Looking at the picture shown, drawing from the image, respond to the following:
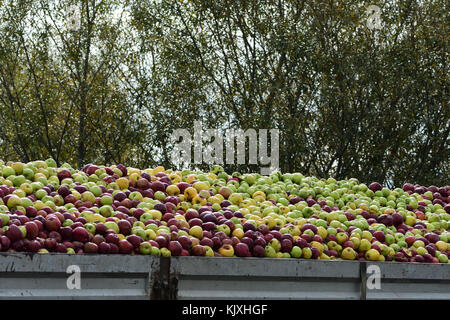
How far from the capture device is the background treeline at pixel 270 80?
13.3 meters

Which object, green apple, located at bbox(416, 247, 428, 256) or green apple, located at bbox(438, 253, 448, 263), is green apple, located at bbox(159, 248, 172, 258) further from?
green apple, located at bbox(438, 253, 448, 263)

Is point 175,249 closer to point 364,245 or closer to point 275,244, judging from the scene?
point 275,244

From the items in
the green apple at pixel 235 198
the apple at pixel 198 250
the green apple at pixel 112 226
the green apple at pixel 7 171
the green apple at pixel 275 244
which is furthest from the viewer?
the green apple at pixel 235 198

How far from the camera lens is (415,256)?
4.77 m

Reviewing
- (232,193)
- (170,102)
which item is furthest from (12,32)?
(232,193)

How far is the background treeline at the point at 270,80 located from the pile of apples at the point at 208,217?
7.05m

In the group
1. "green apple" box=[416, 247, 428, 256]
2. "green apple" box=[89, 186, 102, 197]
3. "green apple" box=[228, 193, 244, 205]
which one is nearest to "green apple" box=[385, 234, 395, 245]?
"green apple" box=[416, 247, 428, 256]

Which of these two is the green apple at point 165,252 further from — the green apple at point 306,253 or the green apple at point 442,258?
the green apple at point 442,258

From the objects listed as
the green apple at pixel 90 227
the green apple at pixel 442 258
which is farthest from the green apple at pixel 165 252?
the green apple at pixel 442 258

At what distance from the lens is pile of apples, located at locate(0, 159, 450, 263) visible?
3.87m

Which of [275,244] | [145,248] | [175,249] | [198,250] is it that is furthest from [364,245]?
[145,248]

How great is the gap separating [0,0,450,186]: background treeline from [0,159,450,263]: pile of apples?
7050mm

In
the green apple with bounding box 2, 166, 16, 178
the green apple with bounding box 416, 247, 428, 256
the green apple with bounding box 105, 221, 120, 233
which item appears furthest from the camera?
the green apple with bounding box 2, 166, 16, 178
